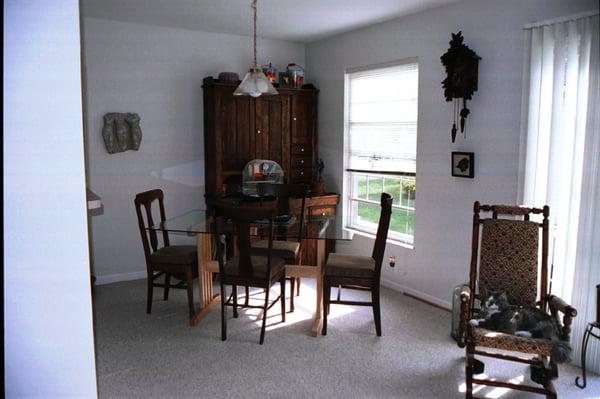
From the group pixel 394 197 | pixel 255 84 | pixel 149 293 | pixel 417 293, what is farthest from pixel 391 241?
pixel 149 293

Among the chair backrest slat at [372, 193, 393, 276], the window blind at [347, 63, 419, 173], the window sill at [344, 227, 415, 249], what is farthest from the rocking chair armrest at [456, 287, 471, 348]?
the window blind at [347, 63, 419, 173]

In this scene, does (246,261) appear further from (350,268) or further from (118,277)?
(118,277)

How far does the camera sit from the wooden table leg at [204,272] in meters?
3.95

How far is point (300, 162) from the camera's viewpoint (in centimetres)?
543

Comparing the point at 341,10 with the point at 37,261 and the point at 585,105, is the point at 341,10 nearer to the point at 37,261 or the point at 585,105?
the point at 585,105

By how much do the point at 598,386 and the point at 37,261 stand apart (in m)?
3.04

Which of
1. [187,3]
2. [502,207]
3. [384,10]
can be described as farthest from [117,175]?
[502,207]

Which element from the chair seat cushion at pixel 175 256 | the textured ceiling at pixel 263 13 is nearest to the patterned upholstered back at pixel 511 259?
the textured ceiling at pixel 263 13

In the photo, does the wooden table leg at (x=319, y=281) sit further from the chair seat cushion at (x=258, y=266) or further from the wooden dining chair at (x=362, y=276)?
the chair seat cushion at (x=258, y=266)

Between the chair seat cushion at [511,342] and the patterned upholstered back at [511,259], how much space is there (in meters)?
0.50

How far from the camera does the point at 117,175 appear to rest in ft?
15.7

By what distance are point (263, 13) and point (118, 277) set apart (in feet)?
9.56

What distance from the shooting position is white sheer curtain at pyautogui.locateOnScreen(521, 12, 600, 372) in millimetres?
2910

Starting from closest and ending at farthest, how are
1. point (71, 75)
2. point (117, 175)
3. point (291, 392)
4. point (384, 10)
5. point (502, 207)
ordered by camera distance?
point (71, 75) < point (291, 392) < point (502, 207) < point (384, 10) < point (117, 175)
